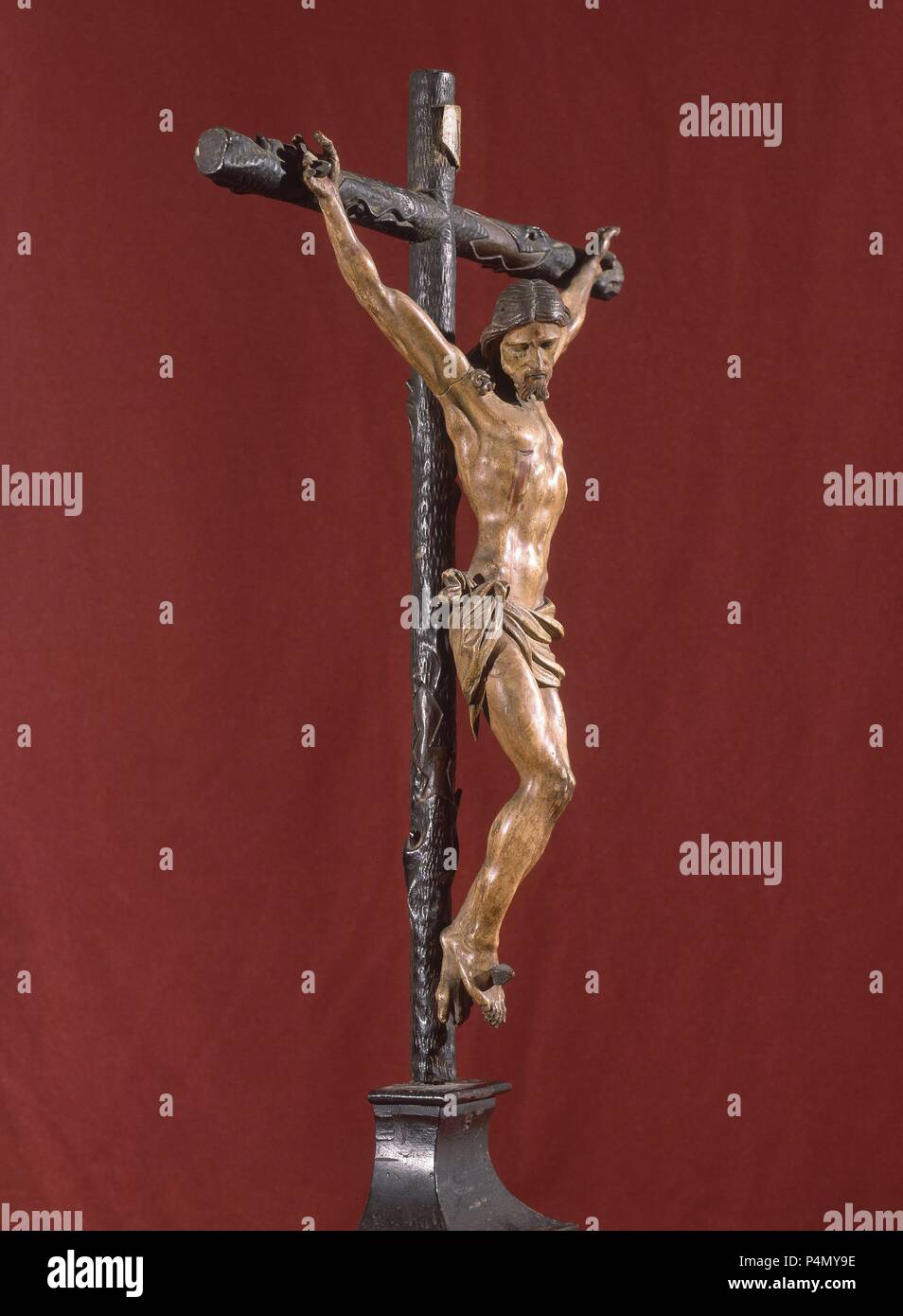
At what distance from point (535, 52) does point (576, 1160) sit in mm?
2859

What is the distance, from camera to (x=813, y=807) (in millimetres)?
5055

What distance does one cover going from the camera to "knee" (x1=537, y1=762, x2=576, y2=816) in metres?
3.48

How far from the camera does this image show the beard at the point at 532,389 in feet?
12.0

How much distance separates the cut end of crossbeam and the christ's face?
0.67 m

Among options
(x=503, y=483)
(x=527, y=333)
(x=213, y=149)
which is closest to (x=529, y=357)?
(x=527, y=333)

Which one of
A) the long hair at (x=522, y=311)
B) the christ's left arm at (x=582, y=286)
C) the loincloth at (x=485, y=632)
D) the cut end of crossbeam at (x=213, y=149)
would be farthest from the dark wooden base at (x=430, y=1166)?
the cut end of crossbeam at (x=213, y=149)

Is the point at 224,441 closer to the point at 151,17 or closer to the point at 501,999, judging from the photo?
the point at 151,17

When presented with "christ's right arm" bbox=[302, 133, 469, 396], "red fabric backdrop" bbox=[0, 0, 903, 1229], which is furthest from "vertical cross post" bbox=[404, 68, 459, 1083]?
"red fabric backdrop" bbox=[0, 0, 903, 1229]

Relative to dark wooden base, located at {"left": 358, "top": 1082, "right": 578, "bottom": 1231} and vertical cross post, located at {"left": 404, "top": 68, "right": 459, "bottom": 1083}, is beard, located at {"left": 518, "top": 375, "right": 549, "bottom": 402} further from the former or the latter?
dark wooden base, located at {"left": 358, "top": 1082, "right": 578, "bottom": 1231}

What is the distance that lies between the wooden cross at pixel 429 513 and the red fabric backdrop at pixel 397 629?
4.30 feet

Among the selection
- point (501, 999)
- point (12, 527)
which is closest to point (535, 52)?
point (12, 527)

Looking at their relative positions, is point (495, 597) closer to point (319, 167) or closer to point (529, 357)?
point (529, 357)

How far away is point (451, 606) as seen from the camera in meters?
3.55

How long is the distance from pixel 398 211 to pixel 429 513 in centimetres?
56
